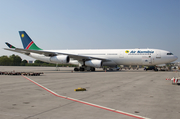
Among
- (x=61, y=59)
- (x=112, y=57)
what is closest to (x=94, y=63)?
(x=112, y=57)

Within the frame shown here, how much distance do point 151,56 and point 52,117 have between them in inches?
1124

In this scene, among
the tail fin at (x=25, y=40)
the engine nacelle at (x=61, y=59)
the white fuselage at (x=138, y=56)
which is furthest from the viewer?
Result: the tail fin at (x=25, y=40)

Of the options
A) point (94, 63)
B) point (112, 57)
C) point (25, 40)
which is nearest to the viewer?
point (94, 63)

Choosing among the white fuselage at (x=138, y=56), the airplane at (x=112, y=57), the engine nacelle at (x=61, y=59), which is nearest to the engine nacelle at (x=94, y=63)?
the airplane at (x=112, y=57)

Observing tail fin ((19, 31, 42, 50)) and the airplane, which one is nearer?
the airplane

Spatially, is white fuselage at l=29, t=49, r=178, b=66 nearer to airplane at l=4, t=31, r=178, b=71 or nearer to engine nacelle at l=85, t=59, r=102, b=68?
airplane at l=4, t=31, r=178, b=71

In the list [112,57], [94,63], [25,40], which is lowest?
[94,63]

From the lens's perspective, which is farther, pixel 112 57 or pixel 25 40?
→ pixel 25 40

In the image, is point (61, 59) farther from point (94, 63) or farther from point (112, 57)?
point (112, 57)

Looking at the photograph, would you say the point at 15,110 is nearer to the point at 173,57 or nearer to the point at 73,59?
the point at 73,59

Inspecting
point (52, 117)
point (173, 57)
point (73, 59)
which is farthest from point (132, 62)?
point (52, 117)

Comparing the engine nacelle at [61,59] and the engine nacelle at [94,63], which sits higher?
the engine nacelle at [61,59]

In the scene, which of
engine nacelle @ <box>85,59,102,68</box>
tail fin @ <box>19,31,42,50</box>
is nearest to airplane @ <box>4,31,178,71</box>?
engine nacelle @ <box>85,59,102,68</box>

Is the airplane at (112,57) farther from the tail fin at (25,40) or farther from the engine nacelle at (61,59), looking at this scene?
the tail fin at (25,40)
